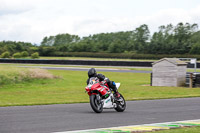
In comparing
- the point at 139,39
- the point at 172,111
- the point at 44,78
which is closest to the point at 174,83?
the point at 44,78

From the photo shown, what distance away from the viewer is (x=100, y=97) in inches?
450

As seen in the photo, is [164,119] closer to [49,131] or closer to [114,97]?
[114,97]

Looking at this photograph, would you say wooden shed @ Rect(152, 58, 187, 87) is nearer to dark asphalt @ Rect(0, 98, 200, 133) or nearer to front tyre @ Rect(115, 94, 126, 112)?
dark asphalt @ Rect(0, 98, 200, 133)

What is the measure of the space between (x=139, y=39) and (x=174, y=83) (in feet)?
328

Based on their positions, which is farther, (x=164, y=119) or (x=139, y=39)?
(x=139, y=39)

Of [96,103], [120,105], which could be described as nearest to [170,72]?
[120,105]

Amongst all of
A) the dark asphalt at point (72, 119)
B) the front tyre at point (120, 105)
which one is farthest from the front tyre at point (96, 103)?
the front tyre at point (120, 105)

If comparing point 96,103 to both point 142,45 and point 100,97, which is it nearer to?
point 100,97

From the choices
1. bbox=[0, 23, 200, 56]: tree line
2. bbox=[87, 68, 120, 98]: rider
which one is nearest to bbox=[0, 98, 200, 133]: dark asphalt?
bbox=[87, 68, 120, 98]: rider

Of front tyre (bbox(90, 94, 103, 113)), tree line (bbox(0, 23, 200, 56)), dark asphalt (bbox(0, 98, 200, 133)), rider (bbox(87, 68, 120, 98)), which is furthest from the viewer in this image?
tree line (bbox(0, 23, 200, 56))

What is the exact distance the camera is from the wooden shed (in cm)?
2561

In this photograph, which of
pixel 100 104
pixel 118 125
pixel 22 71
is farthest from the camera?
pixel 22 71

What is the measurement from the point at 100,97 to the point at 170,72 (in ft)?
49.9

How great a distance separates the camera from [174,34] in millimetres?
131125
